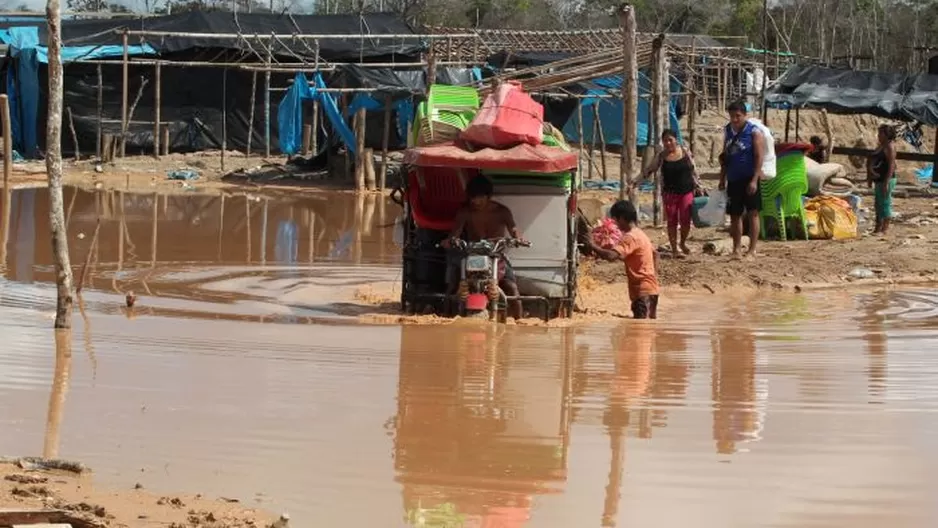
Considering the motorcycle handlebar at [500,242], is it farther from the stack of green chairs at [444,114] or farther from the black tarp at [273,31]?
the black tarp at [273,31]

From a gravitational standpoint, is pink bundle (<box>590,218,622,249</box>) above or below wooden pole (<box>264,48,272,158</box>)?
below

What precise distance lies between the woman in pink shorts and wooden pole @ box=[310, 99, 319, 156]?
15.6 meters

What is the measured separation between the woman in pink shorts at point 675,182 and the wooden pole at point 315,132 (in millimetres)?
15649

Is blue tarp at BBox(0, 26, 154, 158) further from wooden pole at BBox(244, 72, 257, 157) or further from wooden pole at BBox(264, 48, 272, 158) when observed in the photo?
wooden pole at BBox(264, 48, 272, 158)

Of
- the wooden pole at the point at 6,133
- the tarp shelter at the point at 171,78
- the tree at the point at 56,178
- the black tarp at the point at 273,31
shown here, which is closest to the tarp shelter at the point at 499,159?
the tree at the point at 56,178

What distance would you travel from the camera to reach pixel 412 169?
37.3 ft

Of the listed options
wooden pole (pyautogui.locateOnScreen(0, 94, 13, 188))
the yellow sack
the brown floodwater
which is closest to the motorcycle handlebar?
the brown floodwater

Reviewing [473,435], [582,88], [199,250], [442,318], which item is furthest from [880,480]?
[582,88]

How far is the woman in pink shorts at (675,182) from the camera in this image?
1447cm

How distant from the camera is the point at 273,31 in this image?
34000 mm

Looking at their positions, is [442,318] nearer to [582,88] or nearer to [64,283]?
[64,283]

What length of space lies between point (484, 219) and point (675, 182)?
13.5ft

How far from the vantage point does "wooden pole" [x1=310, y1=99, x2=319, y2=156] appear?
29.8 metres

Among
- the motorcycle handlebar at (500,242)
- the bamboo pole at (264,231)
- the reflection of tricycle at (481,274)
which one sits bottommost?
the bamboo pole at (264,231)
